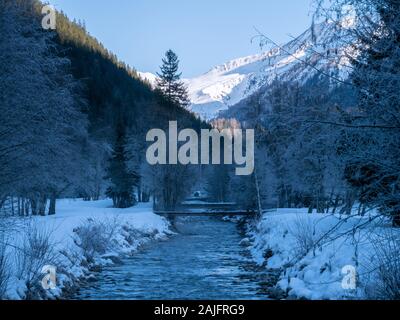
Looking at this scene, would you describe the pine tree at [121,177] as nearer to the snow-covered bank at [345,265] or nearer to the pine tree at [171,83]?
the pine tree at [171,83]

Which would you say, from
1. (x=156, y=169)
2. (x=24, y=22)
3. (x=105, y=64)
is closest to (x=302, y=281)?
(x=24, y=22)

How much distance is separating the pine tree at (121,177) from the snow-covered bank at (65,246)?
2034 cm

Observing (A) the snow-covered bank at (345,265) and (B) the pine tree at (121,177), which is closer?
(A) the snow-covered bank at (345,265)

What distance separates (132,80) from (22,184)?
349 ft

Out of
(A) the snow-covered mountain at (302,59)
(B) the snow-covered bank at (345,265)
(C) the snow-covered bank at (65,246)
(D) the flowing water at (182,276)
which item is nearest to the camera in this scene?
(A) the snow-covered mountain at (302,59)

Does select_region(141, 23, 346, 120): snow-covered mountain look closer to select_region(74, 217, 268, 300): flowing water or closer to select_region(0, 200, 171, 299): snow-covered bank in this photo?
select_region(0, 200, 171, 299): snow-covered bank

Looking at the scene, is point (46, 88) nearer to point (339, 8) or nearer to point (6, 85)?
point (6, 85)

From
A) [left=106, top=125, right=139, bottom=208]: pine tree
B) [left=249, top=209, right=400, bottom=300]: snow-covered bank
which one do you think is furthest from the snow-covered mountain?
[left=106, top=125, right=139, bottom=208]: pine tree

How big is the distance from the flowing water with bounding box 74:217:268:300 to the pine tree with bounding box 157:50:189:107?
33.0m

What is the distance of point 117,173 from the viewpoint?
51406mm

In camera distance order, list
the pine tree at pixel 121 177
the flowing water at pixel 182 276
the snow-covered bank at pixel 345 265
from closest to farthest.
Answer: the snow-covered bank at pixel 345 265 < the flowing water at pixel 182 276 < the pine tree at pixel 121 177

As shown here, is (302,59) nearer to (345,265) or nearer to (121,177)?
(345,265)

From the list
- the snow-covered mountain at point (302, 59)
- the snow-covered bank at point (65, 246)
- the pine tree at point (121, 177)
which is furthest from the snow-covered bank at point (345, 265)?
the pine tree at point (121, 177)

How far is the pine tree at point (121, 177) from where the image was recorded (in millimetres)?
50656
